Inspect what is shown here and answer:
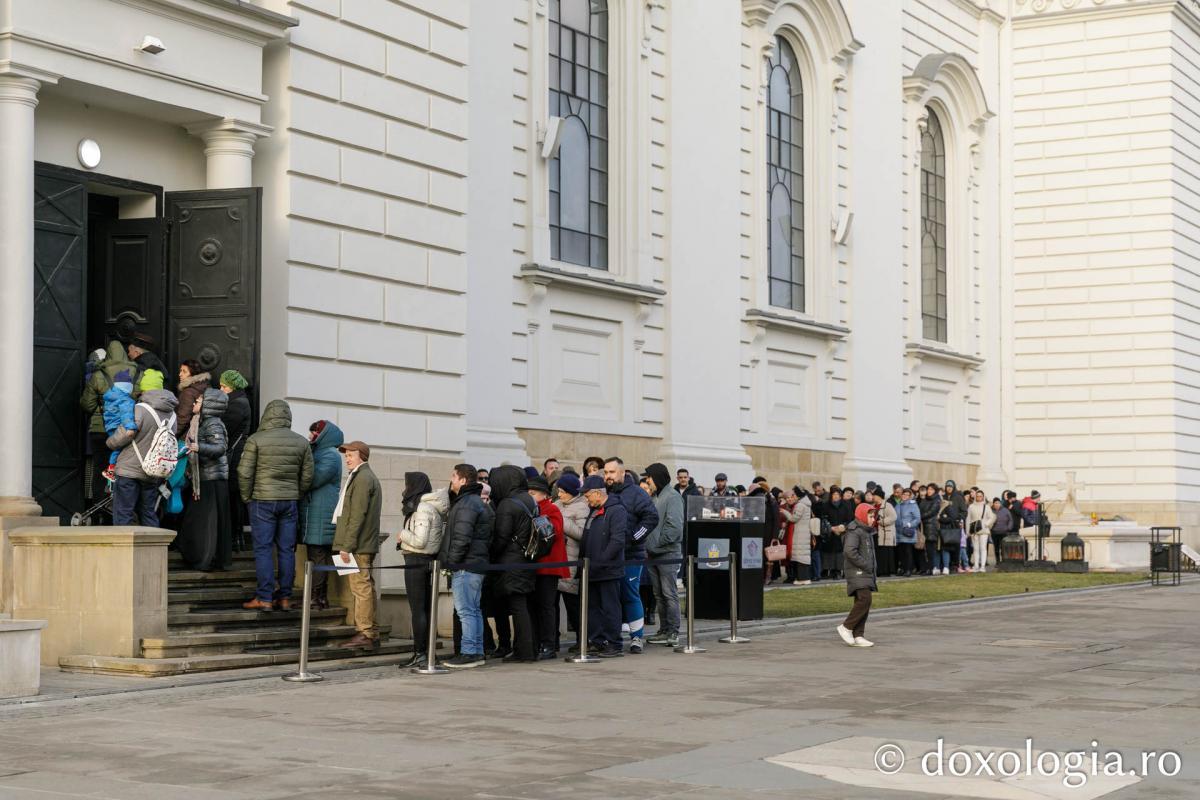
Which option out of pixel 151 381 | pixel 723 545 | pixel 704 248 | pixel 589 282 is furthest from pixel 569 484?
A: pixel 704 248

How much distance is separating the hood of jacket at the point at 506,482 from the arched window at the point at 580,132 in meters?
10.6

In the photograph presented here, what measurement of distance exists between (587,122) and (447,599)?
40.2 feet

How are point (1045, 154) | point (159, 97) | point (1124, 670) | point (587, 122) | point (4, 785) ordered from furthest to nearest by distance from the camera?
point (1045, 154) < point (587, 122) < point (159, 97) < point (1124, 670) < point (4, 785)

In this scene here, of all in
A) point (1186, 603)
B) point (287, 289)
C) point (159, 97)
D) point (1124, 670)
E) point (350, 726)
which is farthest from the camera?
point (1186, 603)

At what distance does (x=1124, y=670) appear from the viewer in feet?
50.6

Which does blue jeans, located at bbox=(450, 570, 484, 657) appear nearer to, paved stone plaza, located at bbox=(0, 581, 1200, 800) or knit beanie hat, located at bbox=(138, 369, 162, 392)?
paved stone plaza, located at bbox=(0, 581, 1200, 800)

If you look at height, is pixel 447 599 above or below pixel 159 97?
below

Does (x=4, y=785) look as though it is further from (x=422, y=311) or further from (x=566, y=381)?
(x=566, y=381)

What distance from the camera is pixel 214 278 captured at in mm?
17078

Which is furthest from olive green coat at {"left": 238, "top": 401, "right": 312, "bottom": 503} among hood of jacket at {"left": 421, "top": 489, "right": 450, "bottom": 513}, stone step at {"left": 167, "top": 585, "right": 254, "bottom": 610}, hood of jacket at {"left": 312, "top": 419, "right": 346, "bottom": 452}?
hood of jacket at {"left": 421, "top": 489, "right": 450, "bottom": 513}

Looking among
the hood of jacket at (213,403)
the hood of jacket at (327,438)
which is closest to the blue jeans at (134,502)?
the hood of jacket at (213,403)

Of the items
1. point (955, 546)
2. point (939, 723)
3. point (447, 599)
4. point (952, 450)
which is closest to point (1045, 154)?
point (952, 450)

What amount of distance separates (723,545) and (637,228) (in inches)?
370

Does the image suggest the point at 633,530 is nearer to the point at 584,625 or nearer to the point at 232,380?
the point at 584,625
